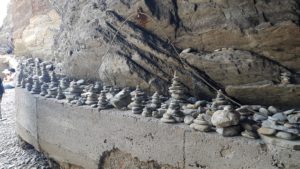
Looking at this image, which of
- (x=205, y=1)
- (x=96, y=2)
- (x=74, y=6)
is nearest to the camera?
(x=205, y=1)

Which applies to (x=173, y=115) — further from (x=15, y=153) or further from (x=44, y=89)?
(x=15, y=153)

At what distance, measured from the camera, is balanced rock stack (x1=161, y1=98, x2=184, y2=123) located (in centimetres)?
329

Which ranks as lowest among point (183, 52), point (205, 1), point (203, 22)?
point (183, 52)

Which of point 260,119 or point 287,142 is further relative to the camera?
point 260,119

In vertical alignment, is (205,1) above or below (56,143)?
above

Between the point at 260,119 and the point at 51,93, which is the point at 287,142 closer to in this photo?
the point at 260,119

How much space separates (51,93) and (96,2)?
5.28ft

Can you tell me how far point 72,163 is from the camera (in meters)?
4.48

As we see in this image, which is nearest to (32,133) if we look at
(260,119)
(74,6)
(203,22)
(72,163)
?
(72,163)

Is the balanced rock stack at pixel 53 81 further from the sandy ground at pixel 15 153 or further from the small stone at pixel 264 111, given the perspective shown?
the small stone at pixel 264 111

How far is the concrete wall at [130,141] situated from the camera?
2.66 m

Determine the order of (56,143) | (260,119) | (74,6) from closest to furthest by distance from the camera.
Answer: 1. (260,119)
2. (56,143)
3. (74,6)

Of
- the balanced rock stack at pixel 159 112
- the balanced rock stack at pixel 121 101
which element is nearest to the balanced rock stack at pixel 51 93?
the balanced rock stack at pixel 121 101

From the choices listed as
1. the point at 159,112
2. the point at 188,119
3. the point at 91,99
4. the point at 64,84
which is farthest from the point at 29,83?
the point at 188,119
